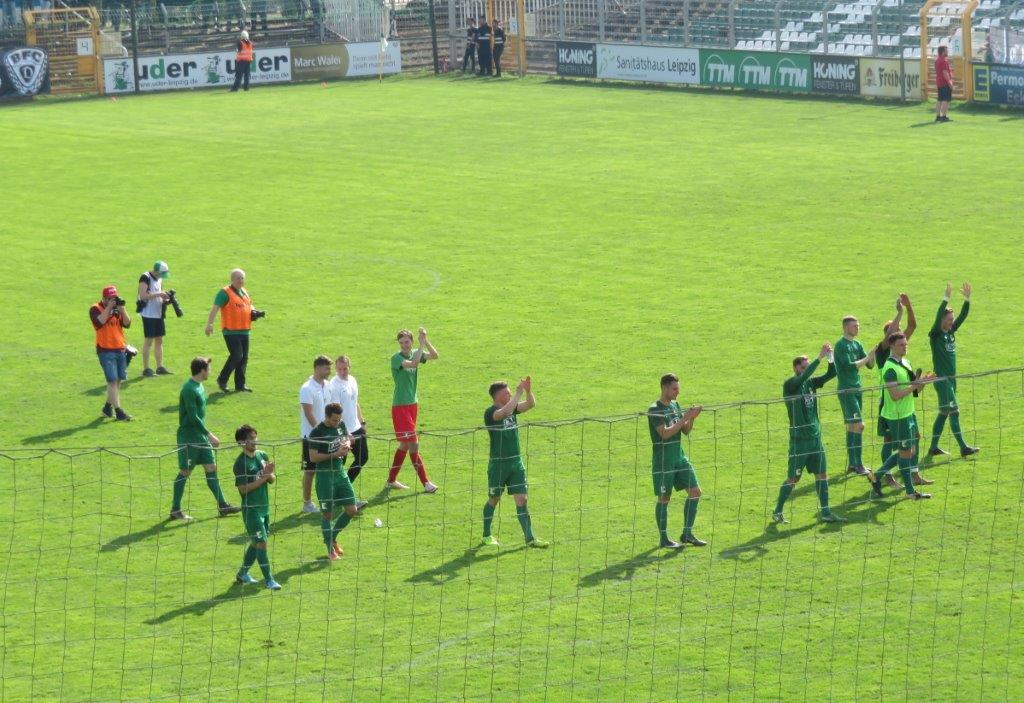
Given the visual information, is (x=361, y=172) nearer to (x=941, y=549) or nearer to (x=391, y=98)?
(x=391, y=98)

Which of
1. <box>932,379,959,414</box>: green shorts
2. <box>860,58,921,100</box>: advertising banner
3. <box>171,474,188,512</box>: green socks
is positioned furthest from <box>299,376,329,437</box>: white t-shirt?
<box>860,58,921,100</box>: advertising banner

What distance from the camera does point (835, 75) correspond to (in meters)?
47.1

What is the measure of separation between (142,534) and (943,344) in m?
9.11

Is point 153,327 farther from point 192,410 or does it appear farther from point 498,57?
point 498,57

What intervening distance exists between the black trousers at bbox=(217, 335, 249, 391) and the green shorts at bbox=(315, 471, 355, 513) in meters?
6.31

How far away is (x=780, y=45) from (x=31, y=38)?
2437 cm

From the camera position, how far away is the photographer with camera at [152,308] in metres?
23.3

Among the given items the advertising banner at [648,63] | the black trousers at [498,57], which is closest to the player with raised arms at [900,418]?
the advertising banner at [648,63]

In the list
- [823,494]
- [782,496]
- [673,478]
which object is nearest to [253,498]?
[673,478]

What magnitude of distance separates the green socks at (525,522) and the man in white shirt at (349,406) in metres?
2.13

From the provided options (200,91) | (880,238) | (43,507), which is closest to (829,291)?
(880,238)

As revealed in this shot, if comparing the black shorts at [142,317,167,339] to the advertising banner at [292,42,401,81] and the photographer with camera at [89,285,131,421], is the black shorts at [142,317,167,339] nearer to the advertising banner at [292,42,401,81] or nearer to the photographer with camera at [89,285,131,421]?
the photographer with camera at [89,285,131,421]

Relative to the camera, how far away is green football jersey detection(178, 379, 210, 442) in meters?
17.7

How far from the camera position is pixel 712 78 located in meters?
50.3
